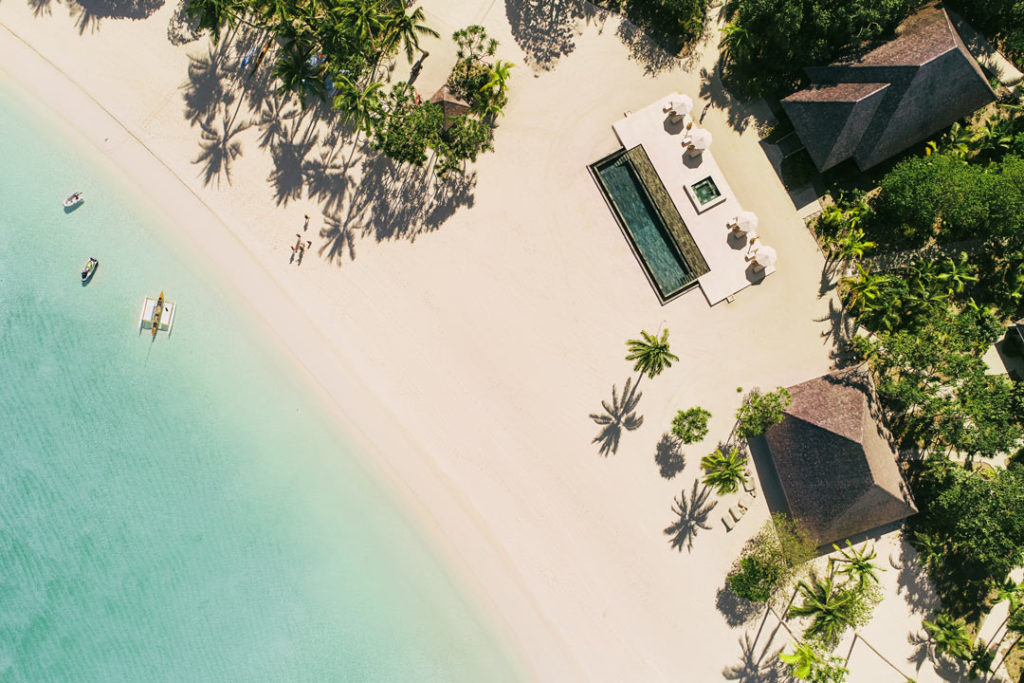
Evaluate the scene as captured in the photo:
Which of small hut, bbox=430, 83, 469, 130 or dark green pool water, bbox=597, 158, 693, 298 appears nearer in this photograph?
small hut, bbox=430, 83, 469, 130

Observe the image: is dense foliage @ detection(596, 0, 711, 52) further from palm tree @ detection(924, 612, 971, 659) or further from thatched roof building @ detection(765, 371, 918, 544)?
palm tree @ detection(924, 612, 971, 659)

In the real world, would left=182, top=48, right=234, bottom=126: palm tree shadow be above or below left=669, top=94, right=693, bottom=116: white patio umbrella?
above

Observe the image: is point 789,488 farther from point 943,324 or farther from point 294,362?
point 294,362

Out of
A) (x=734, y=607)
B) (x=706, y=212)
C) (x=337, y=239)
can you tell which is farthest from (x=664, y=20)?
(x=734, y=607)

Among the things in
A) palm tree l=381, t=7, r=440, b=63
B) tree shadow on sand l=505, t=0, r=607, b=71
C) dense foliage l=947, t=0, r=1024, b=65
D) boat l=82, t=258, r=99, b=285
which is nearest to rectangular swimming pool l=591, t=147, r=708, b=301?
tree shadow on sand l=505, t=0, r=607, b=71

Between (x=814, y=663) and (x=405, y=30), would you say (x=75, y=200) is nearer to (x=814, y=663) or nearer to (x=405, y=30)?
(x=405, y=30)

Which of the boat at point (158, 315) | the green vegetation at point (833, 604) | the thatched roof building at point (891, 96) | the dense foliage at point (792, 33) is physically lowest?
the green vegetation at point (833, 604)

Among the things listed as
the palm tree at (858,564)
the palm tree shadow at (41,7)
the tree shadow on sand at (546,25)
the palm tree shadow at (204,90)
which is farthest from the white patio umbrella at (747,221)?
the palm tree shadow at (41,7)

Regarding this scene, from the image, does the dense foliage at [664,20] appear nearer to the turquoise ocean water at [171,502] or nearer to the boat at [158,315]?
the turquoise ocean water at [171,502]
